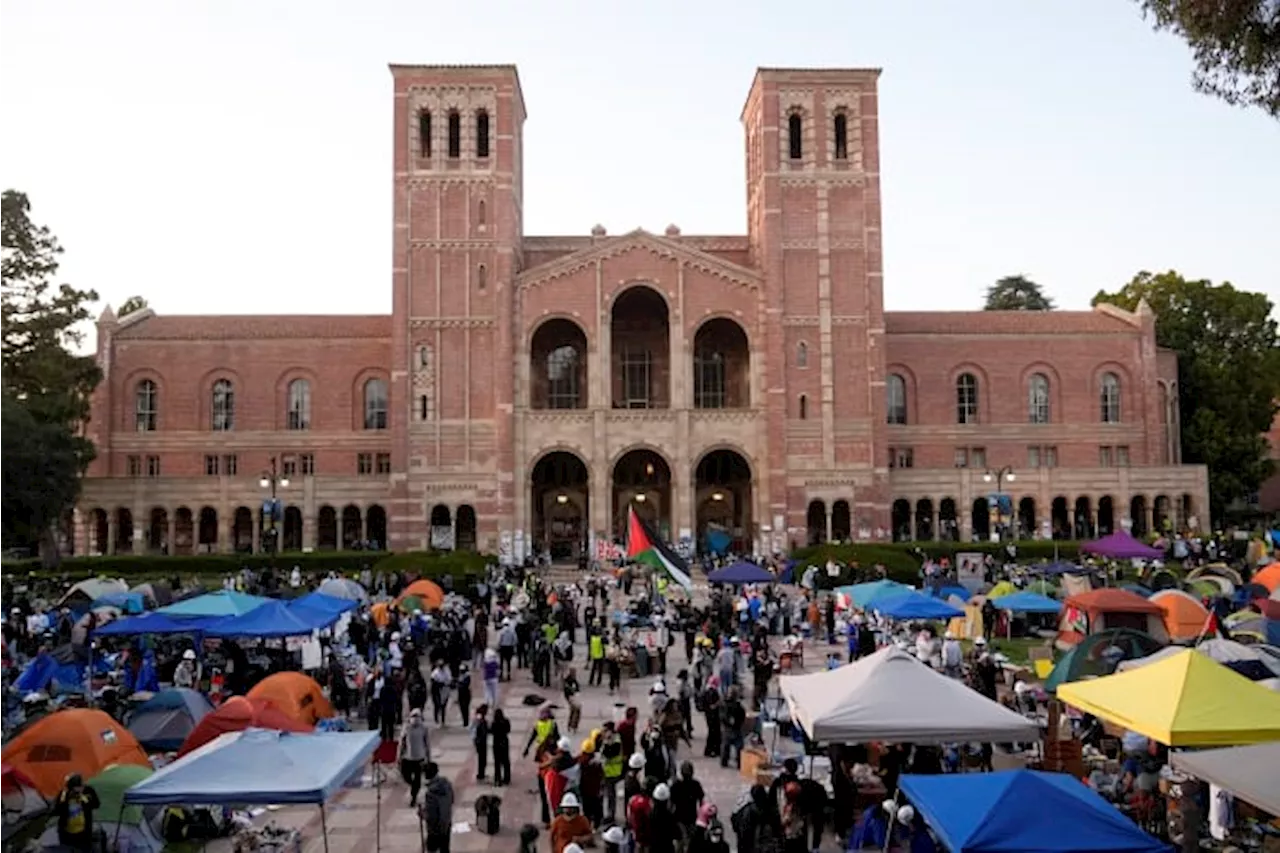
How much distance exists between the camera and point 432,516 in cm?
5406

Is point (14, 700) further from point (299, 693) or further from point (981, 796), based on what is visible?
point (981, 796)

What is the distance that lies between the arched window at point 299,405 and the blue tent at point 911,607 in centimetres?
4090

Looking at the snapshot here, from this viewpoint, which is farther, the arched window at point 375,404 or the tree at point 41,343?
the arched window at point 375,404

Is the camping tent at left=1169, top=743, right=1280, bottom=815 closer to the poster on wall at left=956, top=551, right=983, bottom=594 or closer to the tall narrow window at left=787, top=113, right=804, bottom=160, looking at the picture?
the poster on wall at left=956, top=551, right=983, bottom=594

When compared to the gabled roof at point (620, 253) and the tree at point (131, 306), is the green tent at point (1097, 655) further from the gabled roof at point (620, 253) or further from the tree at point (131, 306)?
the tree at point (131, 306)

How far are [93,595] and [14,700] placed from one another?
35.9 feet

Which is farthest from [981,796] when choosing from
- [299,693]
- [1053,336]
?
[1053,336]

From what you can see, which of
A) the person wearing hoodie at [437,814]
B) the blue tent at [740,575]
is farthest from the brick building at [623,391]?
the person wearing hoodie at [437,814]

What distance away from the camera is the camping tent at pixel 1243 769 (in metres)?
11.0

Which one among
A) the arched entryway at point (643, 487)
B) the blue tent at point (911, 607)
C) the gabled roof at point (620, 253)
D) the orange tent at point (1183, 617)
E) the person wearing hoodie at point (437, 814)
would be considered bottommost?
the person wearing hoodie at point (437, 814)

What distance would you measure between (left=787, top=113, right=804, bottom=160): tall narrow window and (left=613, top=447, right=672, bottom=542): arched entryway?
1665cm

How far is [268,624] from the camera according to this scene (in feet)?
74.8

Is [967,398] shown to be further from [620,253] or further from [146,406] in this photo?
[146,406]

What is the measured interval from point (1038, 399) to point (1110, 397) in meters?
3.93
